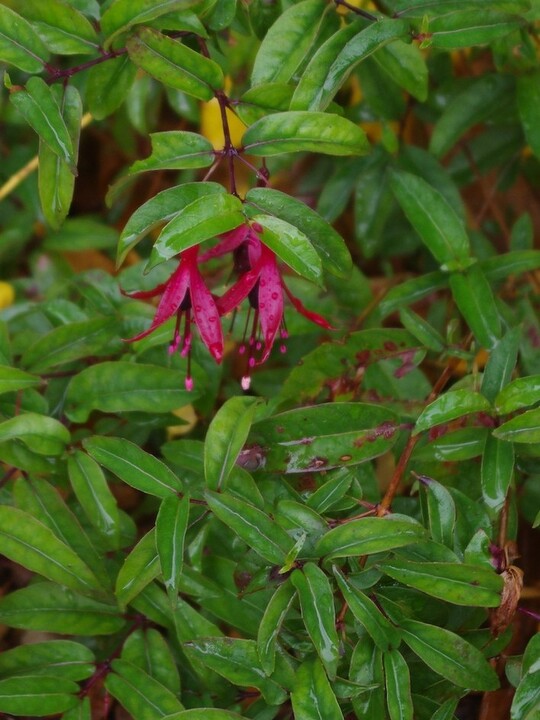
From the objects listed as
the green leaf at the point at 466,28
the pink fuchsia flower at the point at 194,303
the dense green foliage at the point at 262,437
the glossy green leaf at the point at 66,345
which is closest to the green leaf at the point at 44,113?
the dense green foliage at the point at 262,437

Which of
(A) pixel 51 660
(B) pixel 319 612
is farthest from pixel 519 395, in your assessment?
(A) pixel 51 660

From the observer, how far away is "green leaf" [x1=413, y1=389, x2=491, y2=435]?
2.46ft

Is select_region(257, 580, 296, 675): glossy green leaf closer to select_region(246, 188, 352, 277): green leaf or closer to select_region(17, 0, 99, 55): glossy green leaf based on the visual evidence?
select_region(246, 188, 352, 277): green leaf

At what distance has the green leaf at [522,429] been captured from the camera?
28.5 inches

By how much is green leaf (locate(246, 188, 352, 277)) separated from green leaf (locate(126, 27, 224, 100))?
0.37ft

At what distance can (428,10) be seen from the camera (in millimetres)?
796

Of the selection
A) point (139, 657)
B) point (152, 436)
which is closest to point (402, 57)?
point (152, 436)

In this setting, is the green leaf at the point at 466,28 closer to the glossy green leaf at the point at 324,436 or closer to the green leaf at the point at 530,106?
the green leaf at the point at 530,106

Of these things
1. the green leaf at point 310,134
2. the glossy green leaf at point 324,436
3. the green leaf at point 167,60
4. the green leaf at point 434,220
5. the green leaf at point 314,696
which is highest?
→ the green leaf at point 167,60

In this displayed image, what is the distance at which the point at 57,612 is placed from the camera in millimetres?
803

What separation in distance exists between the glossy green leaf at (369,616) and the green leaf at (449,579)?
1.1 inches

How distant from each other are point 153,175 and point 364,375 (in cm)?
71

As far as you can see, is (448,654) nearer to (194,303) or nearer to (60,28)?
(194,303)

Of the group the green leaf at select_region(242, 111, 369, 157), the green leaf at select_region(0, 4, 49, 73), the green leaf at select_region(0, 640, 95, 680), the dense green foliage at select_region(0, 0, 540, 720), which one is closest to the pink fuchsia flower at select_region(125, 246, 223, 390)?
the dense green foliage at select_region(0, 0, 540, 720)
